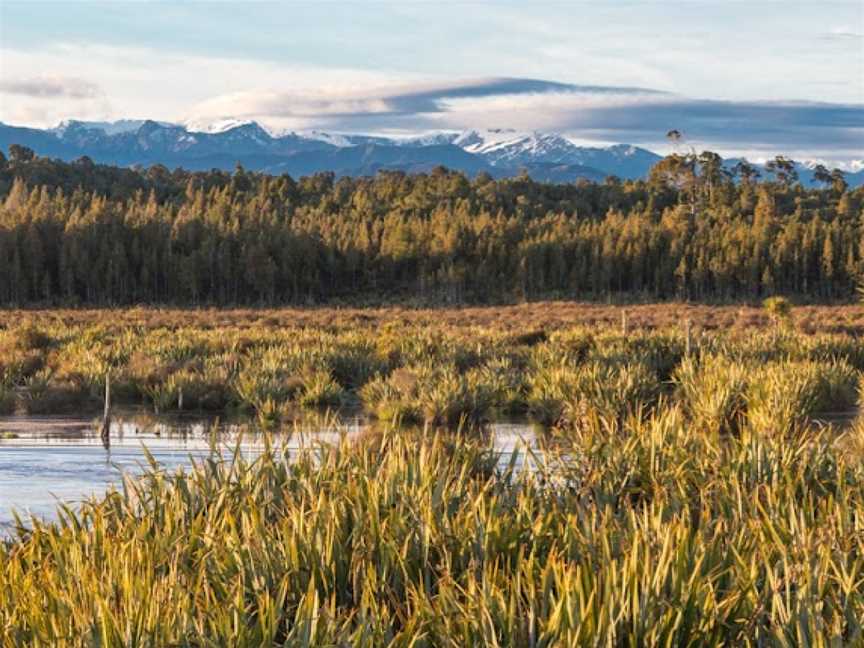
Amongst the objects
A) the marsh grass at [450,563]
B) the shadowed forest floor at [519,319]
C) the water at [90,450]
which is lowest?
the shadowed forest floor at [519,319]

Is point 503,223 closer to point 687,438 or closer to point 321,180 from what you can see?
point 321,180

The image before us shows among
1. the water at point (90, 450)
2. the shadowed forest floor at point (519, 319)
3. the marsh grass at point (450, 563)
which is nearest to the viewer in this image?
the marsh grass at point (450, 563)

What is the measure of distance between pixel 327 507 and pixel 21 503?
612 centimetres

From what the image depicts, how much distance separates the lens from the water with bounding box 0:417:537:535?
13.4 metres

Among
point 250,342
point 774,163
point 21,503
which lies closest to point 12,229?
point 250,342

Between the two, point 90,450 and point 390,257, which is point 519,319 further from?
point 390,257

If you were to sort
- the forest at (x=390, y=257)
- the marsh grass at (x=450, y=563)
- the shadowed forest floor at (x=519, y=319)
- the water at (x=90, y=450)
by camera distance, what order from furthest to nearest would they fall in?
the forest at (x=390, y=257) < the shadowed forest floor at (x=519, y=319) < the water at (x=90, y=450) < the marsh grass at (x=450, y=563)

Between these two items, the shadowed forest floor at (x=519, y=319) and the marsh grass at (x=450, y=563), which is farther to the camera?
the shadowed forest floor at (x=519, y=319)

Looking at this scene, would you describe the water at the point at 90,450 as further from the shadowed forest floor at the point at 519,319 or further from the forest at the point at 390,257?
the forest at the point at 390,257

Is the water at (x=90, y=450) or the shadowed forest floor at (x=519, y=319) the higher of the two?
the water at (x=90, y=450)

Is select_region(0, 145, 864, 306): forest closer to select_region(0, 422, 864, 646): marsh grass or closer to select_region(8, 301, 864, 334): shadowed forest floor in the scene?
select_region(8, 301, 864, 334): shadowed forest floor

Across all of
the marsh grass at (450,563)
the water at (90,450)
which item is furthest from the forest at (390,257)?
the marsh grass at (450,563)

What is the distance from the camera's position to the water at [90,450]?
1344 centimetres

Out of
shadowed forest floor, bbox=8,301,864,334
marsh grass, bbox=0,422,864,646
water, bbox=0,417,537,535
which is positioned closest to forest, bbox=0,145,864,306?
shadowed forest floor, bbox=8,301,864,334
